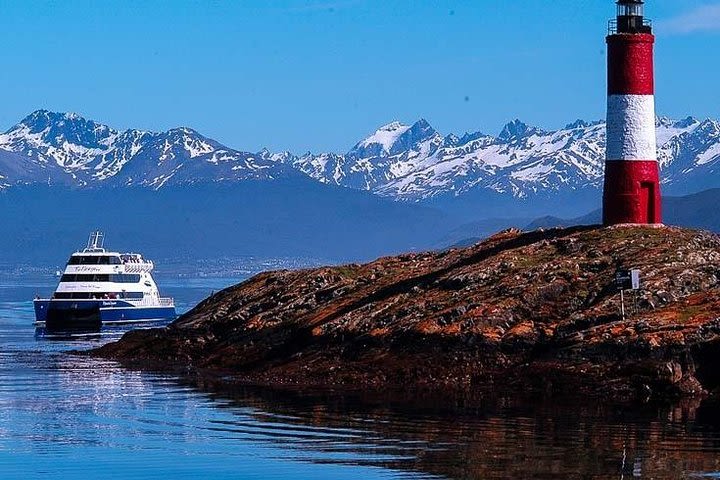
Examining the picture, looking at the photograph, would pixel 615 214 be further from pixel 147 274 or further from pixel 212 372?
pixel 147 274

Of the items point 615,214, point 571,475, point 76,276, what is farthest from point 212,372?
point 76,276

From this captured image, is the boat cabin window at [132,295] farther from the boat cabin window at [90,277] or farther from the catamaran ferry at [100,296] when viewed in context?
the boat cabin window at [90,277]

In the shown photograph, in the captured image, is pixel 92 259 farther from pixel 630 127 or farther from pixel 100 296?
pixel 630 127

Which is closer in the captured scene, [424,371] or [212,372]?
[424,371]

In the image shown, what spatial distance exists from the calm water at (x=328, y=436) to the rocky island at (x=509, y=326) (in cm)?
306

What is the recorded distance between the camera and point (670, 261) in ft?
190

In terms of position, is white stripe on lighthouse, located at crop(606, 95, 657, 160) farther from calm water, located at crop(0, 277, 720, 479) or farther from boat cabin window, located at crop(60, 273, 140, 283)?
boat cabin window, located at crop(60, 273, 140, 283)

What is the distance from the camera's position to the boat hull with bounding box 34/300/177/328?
113062mm

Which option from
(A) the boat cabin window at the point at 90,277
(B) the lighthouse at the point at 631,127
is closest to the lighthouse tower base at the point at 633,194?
(B) the lighthouse at the point at 631,127

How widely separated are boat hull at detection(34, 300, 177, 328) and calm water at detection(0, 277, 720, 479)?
58034mm

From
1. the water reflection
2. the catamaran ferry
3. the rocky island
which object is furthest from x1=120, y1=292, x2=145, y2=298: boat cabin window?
the water reflection

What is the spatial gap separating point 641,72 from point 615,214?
5.65m

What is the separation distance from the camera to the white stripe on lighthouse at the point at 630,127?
63875 mm

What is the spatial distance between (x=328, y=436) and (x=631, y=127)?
27.1 m
